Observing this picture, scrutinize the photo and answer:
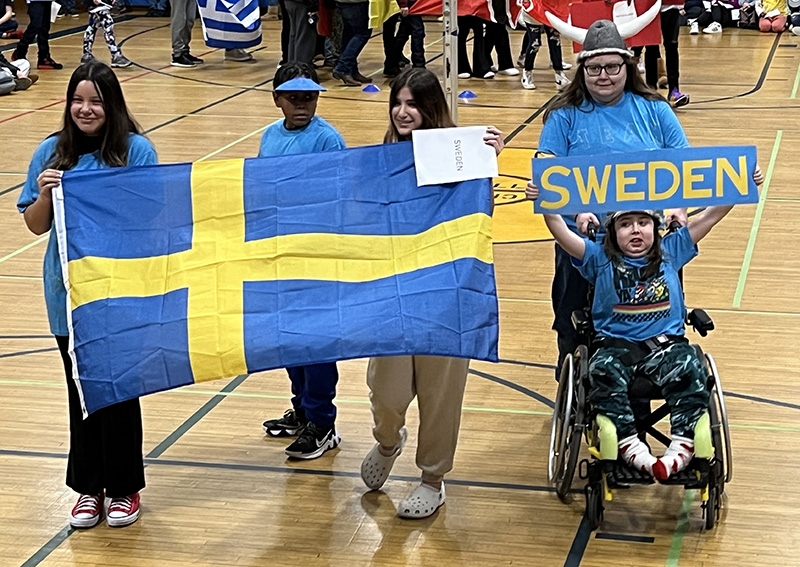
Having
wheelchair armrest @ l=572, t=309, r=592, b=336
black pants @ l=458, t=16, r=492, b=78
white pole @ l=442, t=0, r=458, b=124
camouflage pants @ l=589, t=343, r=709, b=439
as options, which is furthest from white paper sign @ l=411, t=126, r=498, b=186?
black pants @ l=458, t=16, r=492, b=78

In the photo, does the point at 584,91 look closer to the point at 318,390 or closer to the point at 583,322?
the point at 583,322

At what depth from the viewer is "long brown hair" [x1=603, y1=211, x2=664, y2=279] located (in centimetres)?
404

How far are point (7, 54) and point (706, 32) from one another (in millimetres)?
8890

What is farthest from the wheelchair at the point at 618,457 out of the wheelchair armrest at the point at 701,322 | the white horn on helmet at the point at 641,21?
the white horn on helmet at the point at 641,21

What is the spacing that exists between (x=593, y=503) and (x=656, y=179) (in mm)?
1069

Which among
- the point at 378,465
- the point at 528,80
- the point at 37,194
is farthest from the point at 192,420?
the point at 528,80

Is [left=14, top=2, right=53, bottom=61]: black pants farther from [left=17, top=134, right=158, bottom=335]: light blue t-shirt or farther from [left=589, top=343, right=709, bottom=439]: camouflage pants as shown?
[left=589, top=343, right=709, bottom=439]: camouflage pants

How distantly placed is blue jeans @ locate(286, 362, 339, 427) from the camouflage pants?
1050mm

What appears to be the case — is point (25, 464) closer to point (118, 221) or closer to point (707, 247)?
point (118, 221)

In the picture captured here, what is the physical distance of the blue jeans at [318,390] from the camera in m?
4.50

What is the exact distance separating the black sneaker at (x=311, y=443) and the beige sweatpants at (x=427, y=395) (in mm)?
577

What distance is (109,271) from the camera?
385 centimetres

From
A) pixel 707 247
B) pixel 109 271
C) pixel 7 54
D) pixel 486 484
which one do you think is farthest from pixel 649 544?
pixel 7 54

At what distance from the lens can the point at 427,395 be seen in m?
3.97
